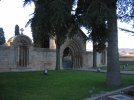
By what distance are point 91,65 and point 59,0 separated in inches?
1119

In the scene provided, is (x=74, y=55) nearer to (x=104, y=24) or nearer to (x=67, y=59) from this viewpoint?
(x=67, y=59)

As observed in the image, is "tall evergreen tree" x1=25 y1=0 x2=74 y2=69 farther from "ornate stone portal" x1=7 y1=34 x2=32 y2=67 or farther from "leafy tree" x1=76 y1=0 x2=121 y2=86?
"ornate stone portal" x1=7 y1=34 x2=32 y2=67

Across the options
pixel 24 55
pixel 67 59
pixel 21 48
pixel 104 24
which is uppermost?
pixel 104 24

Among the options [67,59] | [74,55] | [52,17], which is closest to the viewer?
[52,17]

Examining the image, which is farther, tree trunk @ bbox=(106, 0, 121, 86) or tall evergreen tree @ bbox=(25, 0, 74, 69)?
tree trunk @ bbox=(106, 0, 121, 86)

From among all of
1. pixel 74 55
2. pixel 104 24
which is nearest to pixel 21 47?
pixel 74 55

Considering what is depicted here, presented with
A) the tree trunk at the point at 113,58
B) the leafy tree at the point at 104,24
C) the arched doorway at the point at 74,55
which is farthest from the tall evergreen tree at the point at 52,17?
the arched doorway at the point at 74,55

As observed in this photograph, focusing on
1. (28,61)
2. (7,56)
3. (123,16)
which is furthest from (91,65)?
(123,16)

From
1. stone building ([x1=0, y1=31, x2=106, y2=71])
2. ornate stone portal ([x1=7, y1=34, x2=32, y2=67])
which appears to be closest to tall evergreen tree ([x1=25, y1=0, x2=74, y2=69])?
stone building ([x1=0, y1=31, x2=106, y2=71])

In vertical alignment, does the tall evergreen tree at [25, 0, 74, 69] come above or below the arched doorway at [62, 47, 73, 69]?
above

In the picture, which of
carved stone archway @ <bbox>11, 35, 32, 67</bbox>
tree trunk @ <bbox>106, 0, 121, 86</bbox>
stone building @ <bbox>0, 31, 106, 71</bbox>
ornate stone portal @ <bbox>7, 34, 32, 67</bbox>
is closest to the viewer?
tree trunk @ <bbox>106, 0, 121, 86</bbox>

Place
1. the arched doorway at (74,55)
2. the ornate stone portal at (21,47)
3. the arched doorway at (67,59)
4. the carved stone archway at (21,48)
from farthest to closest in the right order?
the arched doorway at (67,59), the arched doorway at (74,55), the carved stone archway at (21,48), the ornate stone portal at (21,47)

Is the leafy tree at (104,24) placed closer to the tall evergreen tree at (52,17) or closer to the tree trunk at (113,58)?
the tree trunk at (113,58)

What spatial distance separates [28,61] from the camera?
29781 millimetres
